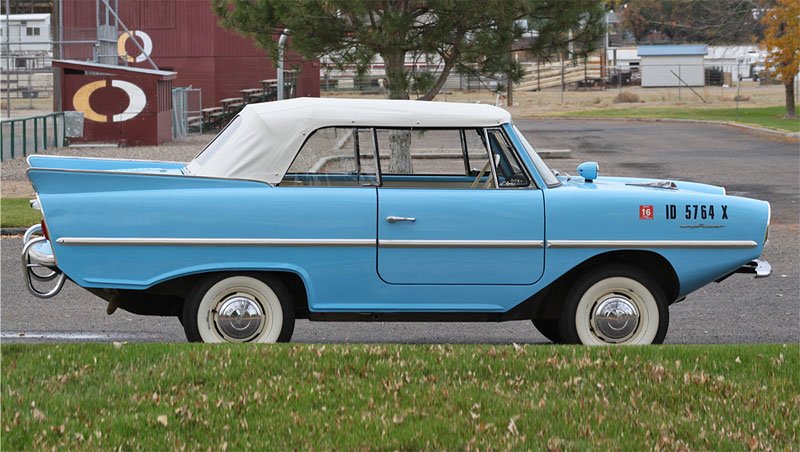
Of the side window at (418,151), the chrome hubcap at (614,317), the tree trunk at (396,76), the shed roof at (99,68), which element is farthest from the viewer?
the shed roof at (99,68)

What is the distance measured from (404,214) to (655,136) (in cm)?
2820

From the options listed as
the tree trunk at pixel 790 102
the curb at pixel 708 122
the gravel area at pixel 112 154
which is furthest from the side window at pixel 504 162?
the tree trunk at pixel 790 102

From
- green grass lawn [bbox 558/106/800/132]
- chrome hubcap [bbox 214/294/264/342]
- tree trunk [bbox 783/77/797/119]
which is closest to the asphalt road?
chrome hubcap [bbox 214/294/264/342]

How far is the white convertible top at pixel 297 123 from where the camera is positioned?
7.10 m

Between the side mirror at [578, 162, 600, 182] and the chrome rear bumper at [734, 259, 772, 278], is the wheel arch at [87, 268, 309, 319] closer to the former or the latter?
the side mirror at [578, 162, 600, 182]

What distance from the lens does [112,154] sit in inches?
986

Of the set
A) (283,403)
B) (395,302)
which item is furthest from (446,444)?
(395,302)

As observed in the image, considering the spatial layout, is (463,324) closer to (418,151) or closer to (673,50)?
(418,151)

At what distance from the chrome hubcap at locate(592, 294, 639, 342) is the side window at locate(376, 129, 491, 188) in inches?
43.2

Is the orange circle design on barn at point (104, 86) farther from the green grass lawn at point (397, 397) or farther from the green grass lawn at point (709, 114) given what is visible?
the green grass lawn at point (397, 397)

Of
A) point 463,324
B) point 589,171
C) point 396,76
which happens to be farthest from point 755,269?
point 396,76

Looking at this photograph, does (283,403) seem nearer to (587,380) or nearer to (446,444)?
(446,444)

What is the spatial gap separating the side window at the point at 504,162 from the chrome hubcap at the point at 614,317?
3.00 ft

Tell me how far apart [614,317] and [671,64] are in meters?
67.8
